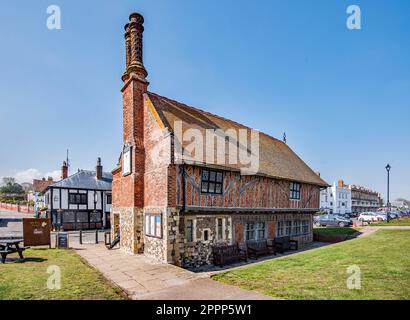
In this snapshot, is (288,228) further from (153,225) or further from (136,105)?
(136,105)

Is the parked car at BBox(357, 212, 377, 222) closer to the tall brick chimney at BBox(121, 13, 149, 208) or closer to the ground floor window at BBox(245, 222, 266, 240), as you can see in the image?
the ground floor window at BBox(245, 222, 266, 240)

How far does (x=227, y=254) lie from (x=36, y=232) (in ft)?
34.1

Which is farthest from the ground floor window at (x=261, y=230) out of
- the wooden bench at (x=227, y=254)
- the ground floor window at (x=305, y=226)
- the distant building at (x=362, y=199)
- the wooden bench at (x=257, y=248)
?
the distant building at (x=362, y=199)

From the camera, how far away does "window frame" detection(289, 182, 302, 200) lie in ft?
59.1

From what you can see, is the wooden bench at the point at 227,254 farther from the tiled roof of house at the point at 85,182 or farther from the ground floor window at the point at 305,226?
the tiled roof of house at the point at 85,182

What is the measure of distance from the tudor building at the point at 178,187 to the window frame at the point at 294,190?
25 cm

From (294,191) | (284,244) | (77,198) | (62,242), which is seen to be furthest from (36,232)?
(77,198)

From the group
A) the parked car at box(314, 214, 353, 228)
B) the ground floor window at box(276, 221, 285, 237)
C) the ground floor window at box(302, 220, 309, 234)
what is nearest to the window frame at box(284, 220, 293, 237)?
the ground floor window at box(276, 221, 285, 237)

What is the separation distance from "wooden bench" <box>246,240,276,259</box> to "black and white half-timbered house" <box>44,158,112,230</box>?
21534 mm

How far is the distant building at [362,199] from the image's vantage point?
70363 millimetres

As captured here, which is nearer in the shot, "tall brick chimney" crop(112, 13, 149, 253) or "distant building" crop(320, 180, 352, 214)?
"tall brick chimney" crop(112, 13, 149, 253)

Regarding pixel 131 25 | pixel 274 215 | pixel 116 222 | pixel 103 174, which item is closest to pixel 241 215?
pixel 274 215
